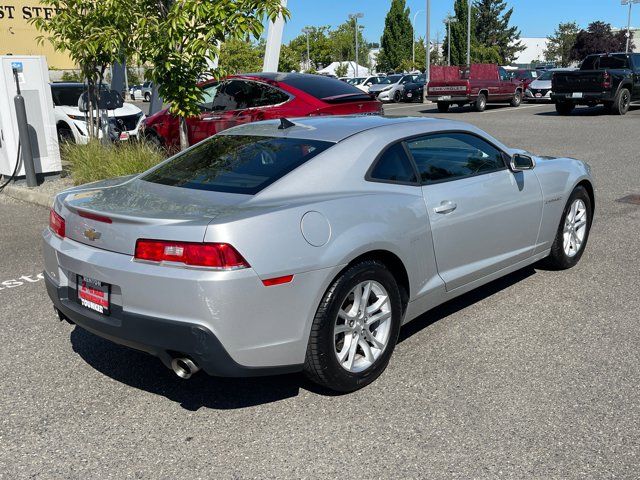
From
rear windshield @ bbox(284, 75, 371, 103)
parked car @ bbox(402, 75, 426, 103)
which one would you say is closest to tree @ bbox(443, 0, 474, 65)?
parked car @ bbox(402, 75, 426, 103)

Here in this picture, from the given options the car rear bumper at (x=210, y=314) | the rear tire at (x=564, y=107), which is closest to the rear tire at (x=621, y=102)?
the rear tire at (x=564, y=107)

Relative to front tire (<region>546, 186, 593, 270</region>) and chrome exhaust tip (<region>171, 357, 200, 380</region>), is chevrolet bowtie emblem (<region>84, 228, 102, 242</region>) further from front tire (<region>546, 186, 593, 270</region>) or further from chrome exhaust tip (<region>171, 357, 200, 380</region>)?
front tire (<region>546, 186, 593, 270</region>)

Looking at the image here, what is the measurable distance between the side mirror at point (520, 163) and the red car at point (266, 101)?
16.9 feet

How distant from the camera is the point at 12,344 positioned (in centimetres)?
463

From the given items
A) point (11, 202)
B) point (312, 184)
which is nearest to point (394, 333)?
point (312, 184)

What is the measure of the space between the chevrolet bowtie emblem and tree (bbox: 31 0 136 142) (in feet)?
19.7

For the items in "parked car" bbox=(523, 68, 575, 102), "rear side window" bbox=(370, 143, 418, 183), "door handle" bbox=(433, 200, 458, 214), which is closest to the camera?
"rear side window" bbox=(370, 143, 418, 183)

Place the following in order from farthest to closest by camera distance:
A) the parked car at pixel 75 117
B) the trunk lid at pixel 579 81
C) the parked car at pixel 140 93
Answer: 1. the parked car at pixel 140 93
2. the trunk lid at pixel 579 81
3. the parked car at pixel 75 117

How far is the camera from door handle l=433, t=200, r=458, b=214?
4.29 meters

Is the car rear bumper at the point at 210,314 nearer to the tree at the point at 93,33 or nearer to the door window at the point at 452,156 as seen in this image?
the door window at the point at 452,156

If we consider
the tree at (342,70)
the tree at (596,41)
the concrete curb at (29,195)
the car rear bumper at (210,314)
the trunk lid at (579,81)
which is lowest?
the concrete curb at (29,195)

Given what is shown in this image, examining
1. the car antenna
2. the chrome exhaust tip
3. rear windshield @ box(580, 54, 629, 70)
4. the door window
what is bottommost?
the chrome exhaust tip

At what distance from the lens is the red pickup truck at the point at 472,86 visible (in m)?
26.1

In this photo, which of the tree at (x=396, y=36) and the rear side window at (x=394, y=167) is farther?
the tree at (x=396, y=36)
